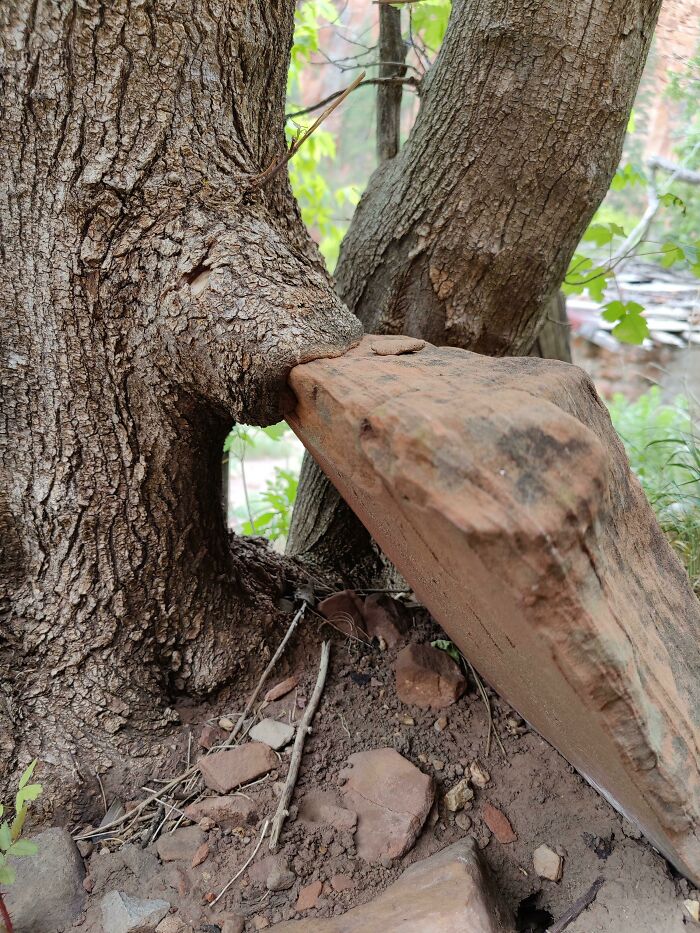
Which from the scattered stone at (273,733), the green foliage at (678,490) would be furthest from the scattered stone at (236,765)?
the green foliage at (678,490)

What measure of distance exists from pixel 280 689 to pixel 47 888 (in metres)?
0.67

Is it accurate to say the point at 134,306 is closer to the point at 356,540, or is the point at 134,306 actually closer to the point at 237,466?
the point at 356,540

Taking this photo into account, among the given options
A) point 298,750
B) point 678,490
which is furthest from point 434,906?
point 678,490

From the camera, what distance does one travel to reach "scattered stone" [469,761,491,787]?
163 cm

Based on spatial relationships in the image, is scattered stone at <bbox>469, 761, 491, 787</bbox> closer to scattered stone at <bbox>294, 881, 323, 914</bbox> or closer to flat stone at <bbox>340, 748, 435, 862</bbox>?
flat stone at <bbox>340, 748, 435, 862</bbox>

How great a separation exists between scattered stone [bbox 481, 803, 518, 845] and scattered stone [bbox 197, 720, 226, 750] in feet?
2.21

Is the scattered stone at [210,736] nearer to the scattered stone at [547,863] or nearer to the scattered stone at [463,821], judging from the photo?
the scattered stone at [463,821]

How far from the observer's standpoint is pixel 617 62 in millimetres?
Answer: 1805

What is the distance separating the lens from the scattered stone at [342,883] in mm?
1431

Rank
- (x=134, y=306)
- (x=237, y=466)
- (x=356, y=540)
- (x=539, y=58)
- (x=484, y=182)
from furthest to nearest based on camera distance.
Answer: (x=237, y=466)
(x=356, y=540)
(x=484, y=182)
(x=539, y=58)
(x=134, y=306)

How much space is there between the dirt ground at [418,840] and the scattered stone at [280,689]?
0.02m

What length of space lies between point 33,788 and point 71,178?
1.22m

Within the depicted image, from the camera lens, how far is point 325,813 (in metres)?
1.57

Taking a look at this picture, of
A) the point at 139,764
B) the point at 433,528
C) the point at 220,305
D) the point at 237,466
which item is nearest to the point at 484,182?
the point at 220,305
